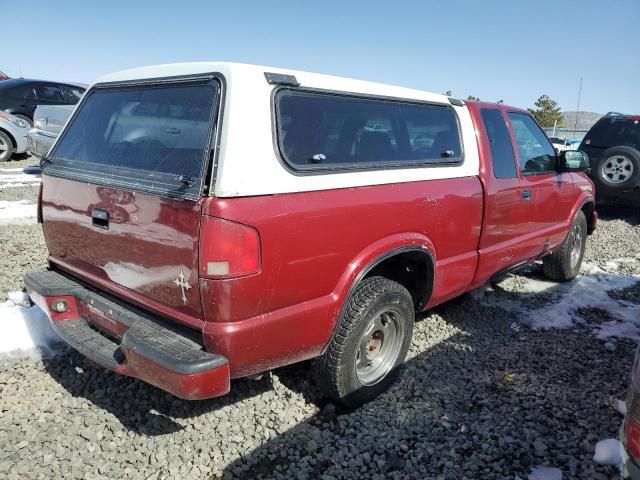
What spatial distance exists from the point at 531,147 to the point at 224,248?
3.41m

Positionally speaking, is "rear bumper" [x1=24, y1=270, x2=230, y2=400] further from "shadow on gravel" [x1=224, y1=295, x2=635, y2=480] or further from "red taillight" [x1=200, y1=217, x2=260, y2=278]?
"shadow on gravel" [x1=224, y1=295, x2=635, y2=480]

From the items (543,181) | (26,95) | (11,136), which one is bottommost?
(543,181)

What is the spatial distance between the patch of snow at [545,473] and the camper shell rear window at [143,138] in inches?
83.8

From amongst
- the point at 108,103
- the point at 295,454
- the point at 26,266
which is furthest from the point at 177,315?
the point at 26,266

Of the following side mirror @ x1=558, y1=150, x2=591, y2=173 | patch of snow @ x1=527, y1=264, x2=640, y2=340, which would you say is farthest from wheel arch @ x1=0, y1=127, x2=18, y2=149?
patch of snow @ x1=527, y1=264, x2=640, y2=340

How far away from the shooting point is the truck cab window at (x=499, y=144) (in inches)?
147

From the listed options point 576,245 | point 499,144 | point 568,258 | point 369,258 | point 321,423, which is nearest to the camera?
point 369,258

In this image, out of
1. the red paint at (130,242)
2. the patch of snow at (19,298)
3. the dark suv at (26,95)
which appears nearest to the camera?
the red paint at (130,242)

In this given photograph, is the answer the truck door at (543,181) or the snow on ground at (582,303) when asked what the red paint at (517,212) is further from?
the snow on ground at (582,303)

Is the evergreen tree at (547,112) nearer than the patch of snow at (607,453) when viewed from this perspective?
No

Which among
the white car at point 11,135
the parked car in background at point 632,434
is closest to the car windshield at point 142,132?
the parked car in background at point 632,434

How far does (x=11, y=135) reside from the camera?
10.5m

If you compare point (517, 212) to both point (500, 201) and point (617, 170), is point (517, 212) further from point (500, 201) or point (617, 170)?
point (617, 170)

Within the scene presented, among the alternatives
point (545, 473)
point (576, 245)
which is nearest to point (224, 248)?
point (545, 473)
